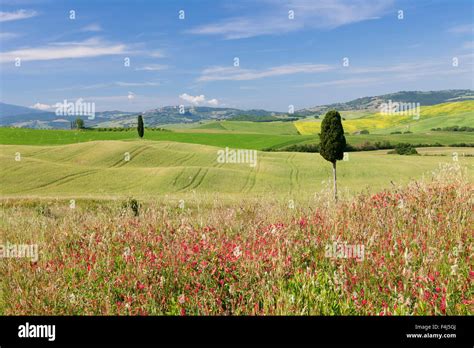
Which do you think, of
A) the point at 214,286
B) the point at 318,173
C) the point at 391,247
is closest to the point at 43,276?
the point at 214,286

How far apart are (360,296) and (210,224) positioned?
3156 millimetres

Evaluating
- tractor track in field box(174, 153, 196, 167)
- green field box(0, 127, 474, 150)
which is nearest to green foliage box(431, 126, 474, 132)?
green field box(0, 127, 474, 150)

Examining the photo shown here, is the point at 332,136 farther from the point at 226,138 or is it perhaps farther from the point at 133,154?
the point at 226,138

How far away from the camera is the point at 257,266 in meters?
4.75

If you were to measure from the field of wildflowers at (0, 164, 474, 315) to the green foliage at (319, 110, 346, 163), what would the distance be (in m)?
41.2

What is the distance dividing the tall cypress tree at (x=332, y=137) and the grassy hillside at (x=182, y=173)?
3595mm

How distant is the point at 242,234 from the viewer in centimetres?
620

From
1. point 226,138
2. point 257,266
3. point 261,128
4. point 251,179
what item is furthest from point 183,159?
point 257,266

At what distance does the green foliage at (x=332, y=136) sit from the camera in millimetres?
47094

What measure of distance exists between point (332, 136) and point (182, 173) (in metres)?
24.2

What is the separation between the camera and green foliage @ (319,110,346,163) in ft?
155

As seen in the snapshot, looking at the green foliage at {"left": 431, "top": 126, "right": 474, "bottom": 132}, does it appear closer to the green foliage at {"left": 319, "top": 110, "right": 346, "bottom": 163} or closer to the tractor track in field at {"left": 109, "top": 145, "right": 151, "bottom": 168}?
the green foliage at {"left": 319, "top": 110, "right": 346, "bottom": 163}

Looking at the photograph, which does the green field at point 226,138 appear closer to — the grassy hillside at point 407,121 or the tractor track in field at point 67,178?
the grassy hillside at point 407,121
